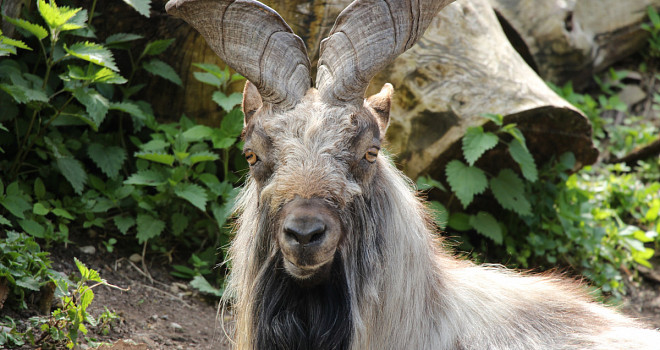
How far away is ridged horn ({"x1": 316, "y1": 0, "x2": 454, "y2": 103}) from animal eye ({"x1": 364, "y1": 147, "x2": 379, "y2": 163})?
266 mm

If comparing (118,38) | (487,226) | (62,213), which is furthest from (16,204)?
(487,226)

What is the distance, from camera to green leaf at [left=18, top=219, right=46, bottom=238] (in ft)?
15.9

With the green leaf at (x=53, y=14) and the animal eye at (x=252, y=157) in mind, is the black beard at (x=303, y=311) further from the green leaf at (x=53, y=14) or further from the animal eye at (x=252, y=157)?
the green leaf at (x=53, y=14)

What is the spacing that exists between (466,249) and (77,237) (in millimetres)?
3321

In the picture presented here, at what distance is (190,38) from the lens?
5832mm

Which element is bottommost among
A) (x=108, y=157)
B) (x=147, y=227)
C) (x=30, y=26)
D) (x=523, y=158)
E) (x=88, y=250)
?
(x=88, y=250)

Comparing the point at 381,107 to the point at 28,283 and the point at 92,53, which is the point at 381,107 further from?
the point at 92,53

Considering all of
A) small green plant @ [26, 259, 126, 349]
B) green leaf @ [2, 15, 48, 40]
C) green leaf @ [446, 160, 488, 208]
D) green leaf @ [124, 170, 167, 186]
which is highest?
green leaf @ [2, 15, 48, 40]

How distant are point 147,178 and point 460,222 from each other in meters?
2.67

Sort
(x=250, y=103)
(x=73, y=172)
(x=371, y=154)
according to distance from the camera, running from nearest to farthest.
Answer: (x=371, y=154) → (x=250, y=103) → (x=73, y=172)

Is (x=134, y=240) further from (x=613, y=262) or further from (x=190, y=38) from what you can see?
(x=613, y=262)

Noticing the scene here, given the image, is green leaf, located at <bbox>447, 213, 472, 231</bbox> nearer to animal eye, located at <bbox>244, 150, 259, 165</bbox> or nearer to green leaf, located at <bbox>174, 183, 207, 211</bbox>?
green leaf, located at <bbox>174, 183, 207, 211</bbox>

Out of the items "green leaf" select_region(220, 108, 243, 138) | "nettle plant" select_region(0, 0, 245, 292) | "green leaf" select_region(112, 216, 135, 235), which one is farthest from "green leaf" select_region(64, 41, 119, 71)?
"green leaf" select_region(112, 216, 135, 235)

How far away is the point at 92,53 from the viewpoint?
5055 mm
